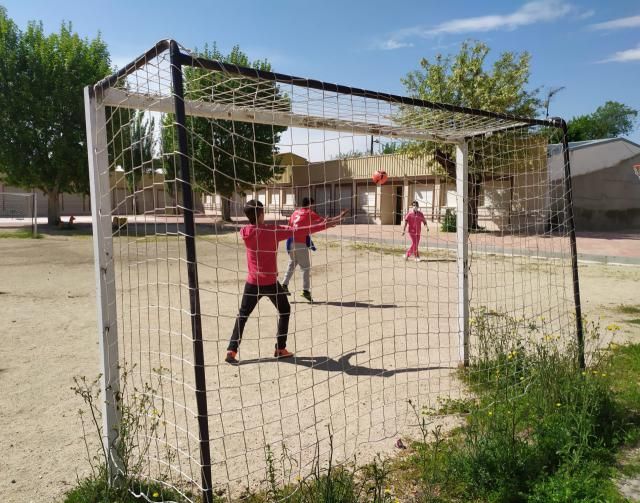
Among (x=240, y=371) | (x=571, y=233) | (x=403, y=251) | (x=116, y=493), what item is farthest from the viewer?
(x=403, y=251)

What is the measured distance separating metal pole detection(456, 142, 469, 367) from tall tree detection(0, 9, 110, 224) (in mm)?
22829

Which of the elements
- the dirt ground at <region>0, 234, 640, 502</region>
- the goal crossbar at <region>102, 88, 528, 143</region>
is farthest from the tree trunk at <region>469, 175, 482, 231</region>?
the dirt ground at <region>0, 234, 640, 502</region>

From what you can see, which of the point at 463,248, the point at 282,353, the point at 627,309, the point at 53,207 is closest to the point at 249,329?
the point at 282,353

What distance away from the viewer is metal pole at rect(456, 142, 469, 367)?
4.85 meters

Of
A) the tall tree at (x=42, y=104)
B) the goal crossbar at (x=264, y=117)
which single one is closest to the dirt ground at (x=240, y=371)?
the goal crossbar at (x=264, y=117)

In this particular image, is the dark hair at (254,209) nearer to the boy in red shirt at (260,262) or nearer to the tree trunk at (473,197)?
the boy in red shirt at (260,262)

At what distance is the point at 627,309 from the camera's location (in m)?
7.60

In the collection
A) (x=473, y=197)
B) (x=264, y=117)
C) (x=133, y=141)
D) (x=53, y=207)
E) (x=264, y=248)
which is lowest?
(x=264, y=248)

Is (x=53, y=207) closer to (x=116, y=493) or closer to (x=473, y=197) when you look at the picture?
(x=473, y=197)

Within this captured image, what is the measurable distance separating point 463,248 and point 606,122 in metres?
65.0

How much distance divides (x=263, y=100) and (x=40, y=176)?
24.0 m

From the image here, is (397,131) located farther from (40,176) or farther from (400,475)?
(40,176)

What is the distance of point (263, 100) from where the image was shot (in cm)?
361

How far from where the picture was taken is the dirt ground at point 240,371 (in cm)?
322
